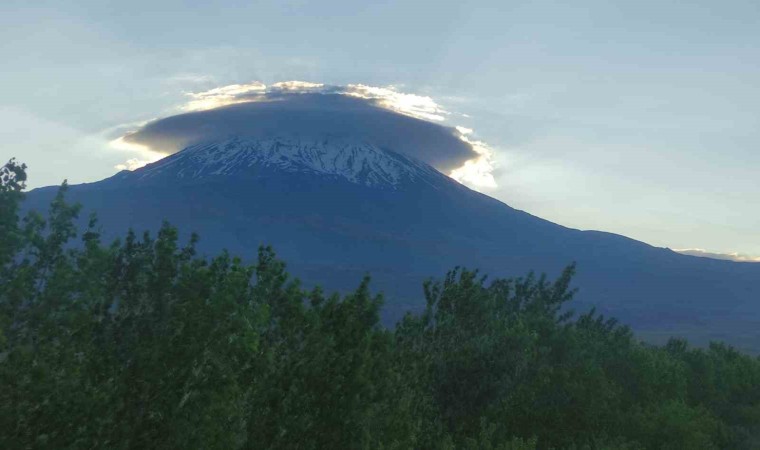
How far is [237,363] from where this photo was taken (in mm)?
20391

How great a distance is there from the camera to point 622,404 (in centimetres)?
5103

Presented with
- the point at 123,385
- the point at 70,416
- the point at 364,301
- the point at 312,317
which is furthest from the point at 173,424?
the point at 364,301

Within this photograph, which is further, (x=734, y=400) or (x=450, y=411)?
(x=734, y=400)

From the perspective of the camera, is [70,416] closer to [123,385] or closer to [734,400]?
[123,385]

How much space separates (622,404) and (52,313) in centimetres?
3951

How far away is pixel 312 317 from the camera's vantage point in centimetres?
2503

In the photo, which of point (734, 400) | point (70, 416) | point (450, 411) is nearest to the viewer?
point (70, 416)

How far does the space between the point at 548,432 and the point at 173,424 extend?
93.9ft

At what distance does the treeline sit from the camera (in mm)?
16531

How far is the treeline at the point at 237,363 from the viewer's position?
16531 mm

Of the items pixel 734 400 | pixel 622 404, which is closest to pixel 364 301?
pixel 622 404

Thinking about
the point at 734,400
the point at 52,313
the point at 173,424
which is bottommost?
the point at 734,400

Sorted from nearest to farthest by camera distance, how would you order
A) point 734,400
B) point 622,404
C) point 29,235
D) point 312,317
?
point 29,235 < point 312,317 < point 622,404 < point 734,400

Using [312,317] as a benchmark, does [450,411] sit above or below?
below
